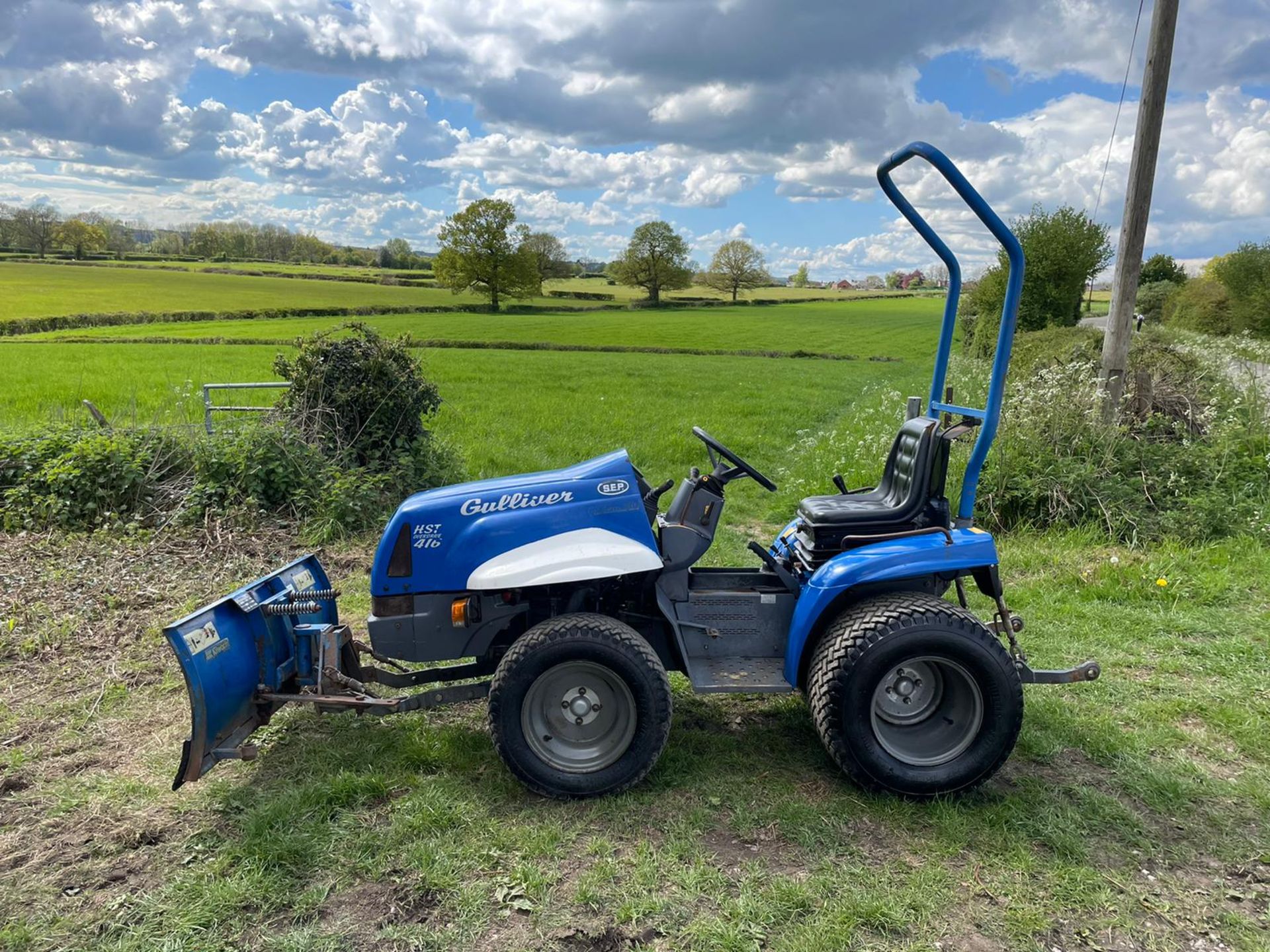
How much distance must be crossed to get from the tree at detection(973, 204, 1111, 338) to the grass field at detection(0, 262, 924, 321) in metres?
33.5

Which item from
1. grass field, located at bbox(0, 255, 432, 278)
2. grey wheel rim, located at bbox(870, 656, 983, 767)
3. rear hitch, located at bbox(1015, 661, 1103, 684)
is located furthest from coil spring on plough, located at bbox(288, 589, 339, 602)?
grass field, located at bbox(0, 255, 432, 278)

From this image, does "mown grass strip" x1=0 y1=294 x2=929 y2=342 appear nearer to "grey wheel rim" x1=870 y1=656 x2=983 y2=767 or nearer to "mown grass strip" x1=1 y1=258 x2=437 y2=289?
"mown grass strip" x1=1 y1=258 x2=437 y2=289

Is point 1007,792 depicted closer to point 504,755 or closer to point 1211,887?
point 1211,887

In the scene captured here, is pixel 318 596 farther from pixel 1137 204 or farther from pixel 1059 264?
pixel 1059 264

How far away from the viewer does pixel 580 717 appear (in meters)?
3.45

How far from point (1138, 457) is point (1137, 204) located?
258 centimetres

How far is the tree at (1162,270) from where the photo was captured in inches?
1975

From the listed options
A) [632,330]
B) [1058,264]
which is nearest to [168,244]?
[632,330]

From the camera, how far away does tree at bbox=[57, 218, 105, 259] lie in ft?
168

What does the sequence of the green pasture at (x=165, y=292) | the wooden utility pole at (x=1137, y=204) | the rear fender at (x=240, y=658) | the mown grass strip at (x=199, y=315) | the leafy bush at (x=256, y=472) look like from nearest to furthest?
the rear fender at (x=240, y=658), the leafy bush at (x=256, y=472), the wooden utility pole at (x=1137, y=204), the mown grass strip at (x=199, y=315), the green pasture at (x=165, y=292)

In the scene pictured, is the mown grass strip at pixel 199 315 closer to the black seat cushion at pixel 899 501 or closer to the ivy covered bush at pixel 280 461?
the ivy covered bush at pixel 280 461

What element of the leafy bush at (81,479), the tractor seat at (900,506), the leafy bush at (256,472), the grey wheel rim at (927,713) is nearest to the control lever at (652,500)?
the tractor seat at (900,506)

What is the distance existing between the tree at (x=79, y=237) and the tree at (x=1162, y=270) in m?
67.2

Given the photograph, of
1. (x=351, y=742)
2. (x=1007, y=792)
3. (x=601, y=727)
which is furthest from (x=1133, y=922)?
(x=351, y=742)
